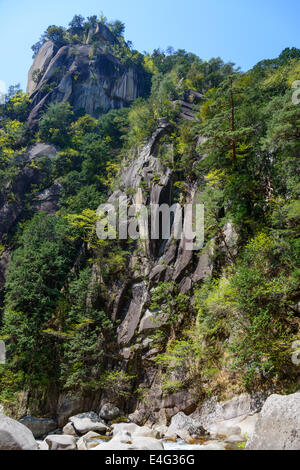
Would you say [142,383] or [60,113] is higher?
[60,113]

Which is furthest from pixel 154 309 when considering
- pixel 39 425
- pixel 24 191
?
pixel 24 191

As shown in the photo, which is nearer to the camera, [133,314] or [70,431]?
[70,431]

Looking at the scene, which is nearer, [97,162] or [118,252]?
[118,252]

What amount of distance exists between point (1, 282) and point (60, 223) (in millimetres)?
6429

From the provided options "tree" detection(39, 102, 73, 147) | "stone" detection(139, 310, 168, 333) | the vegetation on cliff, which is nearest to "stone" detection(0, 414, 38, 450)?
the vegetation on cliff

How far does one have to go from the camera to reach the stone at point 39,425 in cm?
1290

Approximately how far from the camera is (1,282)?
2025cm

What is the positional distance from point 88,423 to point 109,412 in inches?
63.5

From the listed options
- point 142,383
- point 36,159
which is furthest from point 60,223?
point 142,383

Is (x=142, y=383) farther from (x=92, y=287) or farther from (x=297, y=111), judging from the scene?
(x=297, y=111)

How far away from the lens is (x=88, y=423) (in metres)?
12.1

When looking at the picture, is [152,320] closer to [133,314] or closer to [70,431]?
[133,314]

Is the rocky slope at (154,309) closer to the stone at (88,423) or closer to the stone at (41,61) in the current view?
the stone at (88,423)

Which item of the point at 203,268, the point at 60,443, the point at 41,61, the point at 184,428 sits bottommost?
the point at 184,428
